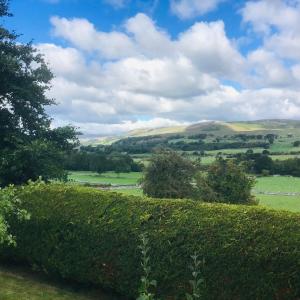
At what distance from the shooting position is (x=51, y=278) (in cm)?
1599

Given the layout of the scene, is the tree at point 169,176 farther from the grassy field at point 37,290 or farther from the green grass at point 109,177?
the green grass at point 109,177

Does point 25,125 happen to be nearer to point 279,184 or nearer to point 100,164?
point 279,184

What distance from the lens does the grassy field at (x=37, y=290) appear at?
14.3 meters

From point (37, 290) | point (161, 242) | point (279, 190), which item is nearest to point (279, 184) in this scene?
point (279, 190)

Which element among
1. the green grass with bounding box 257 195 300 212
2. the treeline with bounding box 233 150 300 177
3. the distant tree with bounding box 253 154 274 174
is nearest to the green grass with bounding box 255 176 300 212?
the green grass with bounding box 257 195 300 212

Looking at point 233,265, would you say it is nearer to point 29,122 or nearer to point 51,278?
point 51,278

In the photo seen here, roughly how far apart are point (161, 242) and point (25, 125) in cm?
1410

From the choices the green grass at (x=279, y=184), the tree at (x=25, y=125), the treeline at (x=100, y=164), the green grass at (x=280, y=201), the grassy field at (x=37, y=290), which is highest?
the tree at (x=25, y=125)

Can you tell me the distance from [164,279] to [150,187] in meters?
33.4

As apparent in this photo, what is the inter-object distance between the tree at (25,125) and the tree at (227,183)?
21.6 metres

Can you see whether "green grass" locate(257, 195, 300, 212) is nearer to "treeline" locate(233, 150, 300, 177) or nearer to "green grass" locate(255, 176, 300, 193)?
"green grass" locate(255, 176, 300, 193)

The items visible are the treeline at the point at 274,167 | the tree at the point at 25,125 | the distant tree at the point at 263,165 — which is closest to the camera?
the tree at the point at 25,125

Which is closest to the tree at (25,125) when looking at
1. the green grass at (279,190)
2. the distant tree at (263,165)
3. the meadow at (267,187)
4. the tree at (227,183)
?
the tree at (227,183)

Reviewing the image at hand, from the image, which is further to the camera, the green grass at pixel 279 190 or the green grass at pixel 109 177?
the green grass at pixel 109 177
